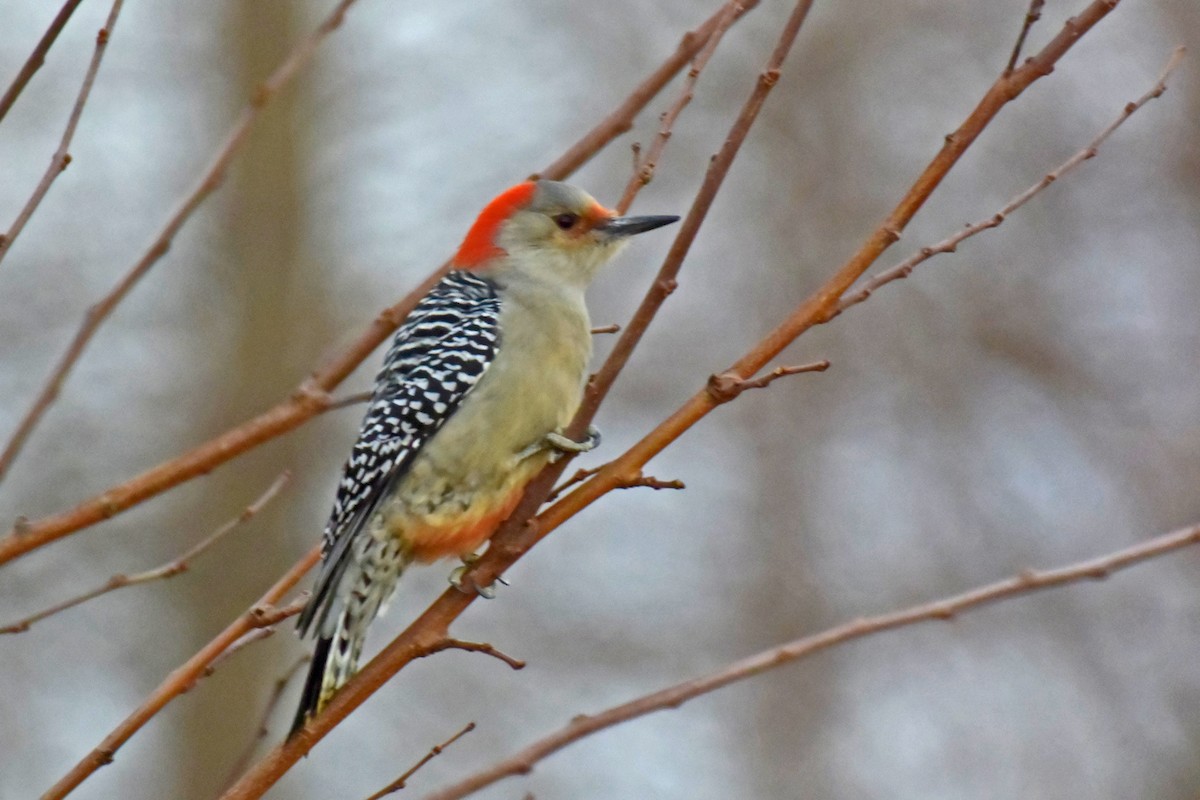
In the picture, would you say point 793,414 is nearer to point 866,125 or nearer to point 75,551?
point 866,125

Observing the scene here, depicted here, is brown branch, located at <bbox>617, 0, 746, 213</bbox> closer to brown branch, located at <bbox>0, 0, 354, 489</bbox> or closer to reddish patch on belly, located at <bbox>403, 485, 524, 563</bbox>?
brown branch, located at <bbox>0, 0, 354, 489</bbox>

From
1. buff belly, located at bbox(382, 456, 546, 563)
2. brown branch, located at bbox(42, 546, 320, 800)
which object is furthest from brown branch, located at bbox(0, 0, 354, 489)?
buff belly, located at bbox(382, 456, 546, 563)

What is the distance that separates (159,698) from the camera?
8.81ft

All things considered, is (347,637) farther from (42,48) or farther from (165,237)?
(42,48)

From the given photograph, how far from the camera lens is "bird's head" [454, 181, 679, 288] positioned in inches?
203

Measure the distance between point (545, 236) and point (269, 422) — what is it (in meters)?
2.32

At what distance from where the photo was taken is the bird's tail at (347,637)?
353 centimetres

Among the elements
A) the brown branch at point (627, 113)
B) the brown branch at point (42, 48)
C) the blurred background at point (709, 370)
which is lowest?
the blurred background at point (709, 370)

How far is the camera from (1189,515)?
920cm

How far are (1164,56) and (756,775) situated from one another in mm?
5804

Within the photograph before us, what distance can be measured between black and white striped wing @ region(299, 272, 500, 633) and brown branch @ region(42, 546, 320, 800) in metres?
1.07

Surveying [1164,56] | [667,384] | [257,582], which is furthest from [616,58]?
[257,582]

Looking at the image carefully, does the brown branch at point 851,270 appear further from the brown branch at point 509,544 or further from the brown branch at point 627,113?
the brown branch at point 627,113

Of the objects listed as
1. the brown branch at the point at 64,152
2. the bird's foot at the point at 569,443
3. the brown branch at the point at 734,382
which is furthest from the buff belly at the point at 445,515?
the brown branch at the point at 64,152
